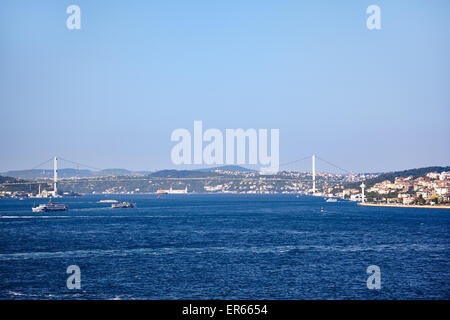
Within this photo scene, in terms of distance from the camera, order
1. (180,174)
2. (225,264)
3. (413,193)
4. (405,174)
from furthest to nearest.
→ 1. (180,174)
2. (405,174)
3. (413,193)
4. (225,264)

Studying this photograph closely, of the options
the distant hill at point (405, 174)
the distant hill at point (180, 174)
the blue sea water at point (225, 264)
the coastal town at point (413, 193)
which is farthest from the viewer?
the distant hill at point (180, 174)

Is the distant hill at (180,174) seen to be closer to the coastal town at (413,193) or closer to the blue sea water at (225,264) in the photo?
the coastal town at (413,193)

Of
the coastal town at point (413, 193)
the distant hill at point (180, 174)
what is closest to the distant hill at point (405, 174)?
the coastal town at point (413, 193)

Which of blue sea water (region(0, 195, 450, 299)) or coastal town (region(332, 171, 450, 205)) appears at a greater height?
coastal town (region(332, 171, 450, 205))

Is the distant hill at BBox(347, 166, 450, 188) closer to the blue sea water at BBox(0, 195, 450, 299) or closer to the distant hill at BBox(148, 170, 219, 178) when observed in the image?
the distant hill at BBox(148, 170, 219, 178)

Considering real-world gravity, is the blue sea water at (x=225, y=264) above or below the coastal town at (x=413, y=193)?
below

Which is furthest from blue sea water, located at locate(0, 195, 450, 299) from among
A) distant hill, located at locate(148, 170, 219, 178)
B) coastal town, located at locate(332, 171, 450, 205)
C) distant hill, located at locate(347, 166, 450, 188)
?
distant hill, located at locate(148, 170, 219, 178)

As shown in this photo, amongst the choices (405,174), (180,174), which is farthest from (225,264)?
(180,174)

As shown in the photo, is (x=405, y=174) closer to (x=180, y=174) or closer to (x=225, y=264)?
(x=180, y=174)

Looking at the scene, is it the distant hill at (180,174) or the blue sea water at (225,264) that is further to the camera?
the distant hill at (180,174)
